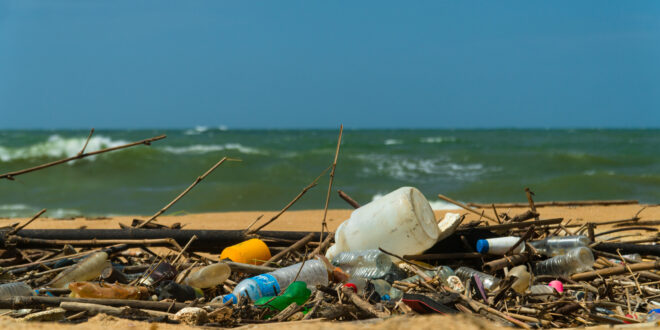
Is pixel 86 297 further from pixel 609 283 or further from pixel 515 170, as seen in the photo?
pixel 515 170

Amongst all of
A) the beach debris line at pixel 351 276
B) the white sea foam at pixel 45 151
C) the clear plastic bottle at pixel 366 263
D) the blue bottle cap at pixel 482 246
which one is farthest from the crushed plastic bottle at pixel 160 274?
the white sea foam at pixel 45 151

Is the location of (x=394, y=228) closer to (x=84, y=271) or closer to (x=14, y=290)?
(x=84, y=271)

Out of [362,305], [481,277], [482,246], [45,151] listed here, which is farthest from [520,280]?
[45,151]

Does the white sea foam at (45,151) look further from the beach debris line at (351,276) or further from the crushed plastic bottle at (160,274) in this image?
the crushed plastic bottle at (160,274)

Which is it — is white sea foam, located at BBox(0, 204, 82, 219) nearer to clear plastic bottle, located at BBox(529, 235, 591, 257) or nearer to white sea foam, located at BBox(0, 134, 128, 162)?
clear plastic bottle, located at BBox(529, 235, 591, 257)

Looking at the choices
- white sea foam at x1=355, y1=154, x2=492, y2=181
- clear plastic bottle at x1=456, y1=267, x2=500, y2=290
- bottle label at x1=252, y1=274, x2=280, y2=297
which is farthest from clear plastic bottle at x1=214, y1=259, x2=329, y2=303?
white sea foam at x1=355, y1=154, x2=492, y2=181

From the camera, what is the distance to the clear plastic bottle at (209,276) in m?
2.36

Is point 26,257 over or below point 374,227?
below

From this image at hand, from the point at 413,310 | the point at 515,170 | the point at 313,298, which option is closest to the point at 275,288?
the point at 313,298

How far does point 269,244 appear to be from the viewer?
323 centimetres

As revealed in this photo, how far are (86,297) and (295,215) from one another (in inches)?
166

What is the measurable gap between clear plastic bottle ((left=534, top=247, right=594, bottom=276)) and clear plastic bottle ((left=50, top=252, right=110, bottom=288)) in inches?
80.6

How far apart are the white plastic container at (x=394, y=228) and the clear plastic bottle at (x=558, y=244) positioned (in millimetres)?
625

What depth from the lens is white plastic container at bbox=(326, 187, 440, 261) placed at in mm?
2746
